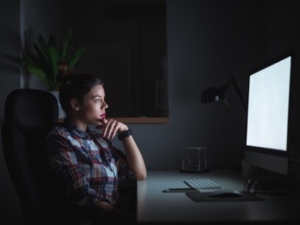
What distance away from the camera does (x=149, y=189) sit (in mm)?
1619

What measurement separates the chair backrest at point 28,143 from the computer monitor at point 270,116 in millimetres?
920

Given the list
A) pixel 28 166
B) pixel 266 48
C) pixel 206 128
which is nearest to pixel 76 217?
pixel 28 166

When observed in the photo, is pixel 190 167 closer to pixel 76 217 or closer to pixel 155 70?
pixel 76 217

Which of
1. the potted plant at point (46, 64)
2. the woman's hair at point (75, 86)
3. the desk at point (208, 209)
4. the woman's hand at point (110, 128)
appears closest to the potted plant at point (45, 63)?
the potted plant at point (46, 64)

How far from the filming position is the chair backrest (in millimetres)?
1495

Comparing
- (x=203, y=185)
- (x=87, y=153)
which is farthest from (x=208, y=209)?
(x=87, y=153)

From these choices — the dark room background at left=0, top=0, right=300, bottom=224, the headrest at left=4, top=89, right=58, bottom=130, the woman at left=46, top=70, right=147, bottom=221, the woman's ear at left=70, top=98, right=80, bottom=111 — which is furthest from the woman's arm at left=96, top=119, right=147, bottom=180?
the dark room background at left=0, top=0, right=300, bottom=224

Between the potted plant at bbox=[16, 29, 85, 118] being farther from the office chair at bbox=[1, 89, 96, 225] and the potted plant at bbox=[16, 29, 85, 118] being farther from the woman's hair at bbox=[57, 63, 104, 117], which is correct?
the office chair at bbox=[1, 89, 96, 225]

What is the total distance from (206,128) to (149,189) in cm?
95

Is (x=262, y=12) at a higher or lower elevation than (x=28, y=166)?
higher

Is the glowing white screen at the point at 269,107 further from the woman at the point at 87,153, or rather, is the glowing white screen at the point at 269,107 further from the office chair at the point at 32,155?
the office chair at the point at 32,155

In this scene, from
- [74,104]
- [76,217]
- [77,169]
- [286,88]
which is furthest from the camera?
[74,104]

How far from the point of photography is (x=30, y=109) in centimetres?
171

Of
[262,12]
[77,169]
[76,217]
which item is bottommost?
[76,217]
